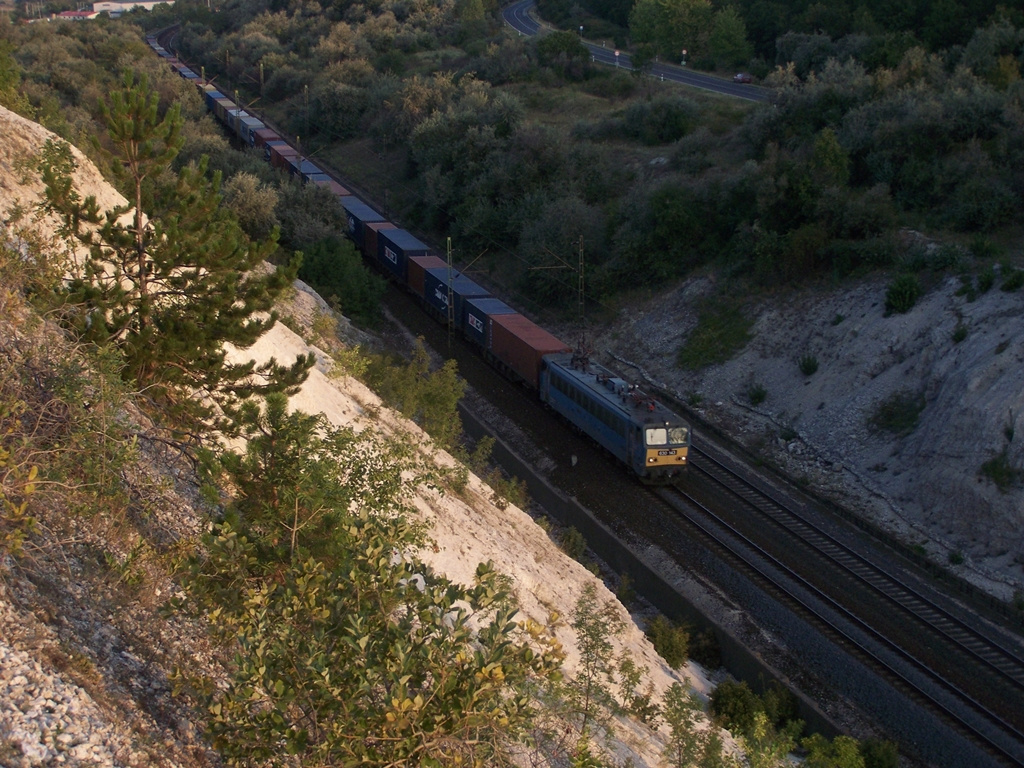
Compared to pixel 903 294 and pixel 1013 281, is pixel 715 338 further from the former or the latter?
pixel 1013 281

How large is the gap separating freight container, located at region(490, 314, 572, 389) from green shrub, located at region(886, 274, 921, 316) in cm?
992

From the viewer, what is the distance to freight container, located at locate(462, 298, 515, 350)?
105 ft

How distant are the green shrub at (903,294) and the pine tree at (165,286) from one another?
21.4 metres

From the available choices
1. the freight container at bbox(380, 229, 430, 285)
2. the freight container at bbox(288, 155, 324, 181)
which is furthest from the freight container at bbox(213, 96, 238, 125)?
the freight container at bbox(380, 229, 430, 285)

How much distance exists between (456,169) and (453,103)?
10.4 metres

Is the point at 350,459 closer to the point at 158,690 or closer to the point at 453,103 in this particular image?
the point at 158,690

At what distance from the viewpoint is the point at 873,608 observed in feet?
62.1

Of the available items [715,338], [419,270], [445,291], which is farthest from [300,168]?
[715,338]

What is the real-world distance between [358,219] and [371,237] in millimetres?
2233

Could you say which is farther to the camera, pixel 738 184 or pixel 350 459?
pixel 738 184

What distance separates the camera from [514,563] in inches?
612

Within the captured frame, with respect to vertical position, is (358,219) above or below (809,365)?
below

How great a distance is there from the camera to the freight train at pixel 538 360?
23469 mm

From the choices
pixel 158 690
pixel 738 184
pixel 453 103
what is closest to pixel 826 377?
pixel 738 184
